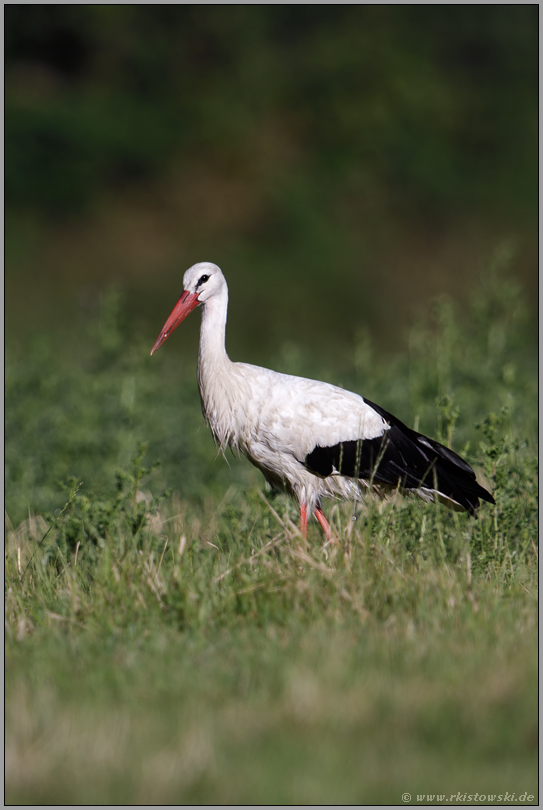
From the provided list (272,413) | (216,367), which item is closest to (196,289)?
(216,367)

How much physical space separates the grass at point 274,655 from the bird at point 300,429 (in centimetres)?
19

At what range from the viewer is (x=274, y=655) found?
277cm

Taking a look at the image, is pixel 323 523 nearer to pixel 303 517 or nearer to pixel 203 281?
pixel 303 517

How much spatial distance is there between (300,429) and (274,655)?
173 cm

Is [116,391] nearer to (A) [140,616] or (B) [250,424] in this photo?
(B) [250,424]

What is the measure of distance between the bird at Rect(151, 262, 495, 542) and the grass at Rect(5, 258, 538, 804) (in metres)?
0.19

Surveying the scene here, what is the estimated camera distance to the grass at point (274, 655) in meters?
2.26

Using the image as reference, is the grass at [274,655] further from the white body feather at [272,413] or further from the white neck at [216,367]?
the white neck at [216,367]

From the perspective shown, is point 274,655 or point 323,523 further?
point 323,523

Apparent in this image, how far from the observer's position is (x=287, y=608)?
10.5ft

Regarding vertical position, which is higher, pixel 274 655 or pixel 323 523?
pixel 323 523

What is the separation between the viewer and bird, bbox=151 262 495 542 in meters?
4.35

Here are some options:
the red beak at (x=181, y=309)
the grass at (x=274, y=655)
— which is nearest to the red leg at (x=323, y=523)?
the grass at (x=274, y=655)

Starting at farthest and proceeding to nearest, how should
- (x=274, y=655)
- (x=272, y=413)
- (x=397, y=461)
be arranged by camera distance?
(x=397, y=461) < (x=272, y=413) < (x=274, y=655)
